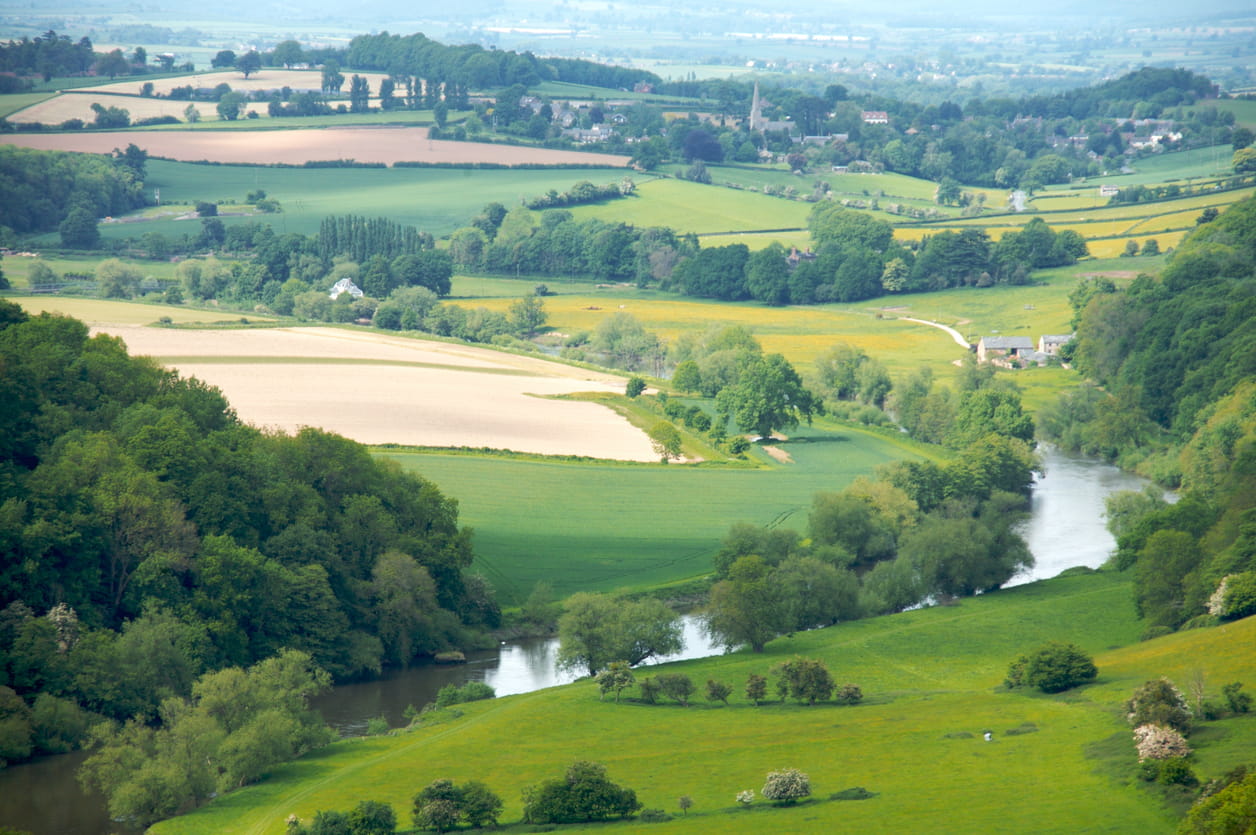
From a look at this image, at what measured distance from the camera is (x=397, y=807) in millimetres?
43781

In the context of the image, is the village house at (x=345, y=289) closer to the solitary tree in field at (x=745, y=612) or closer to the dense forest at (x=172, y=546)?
the dense forest at (x=172, y=546)

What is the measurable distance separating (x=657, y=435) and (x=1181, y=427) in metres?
33.1

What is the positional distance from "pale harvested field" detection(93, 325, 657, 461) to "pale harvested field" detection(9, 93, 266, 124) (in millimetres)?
66163

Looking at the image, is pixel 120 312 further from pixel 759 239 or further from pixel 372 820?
pixel 372 820

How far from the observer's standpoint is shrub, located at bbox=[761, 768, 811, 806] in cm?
4250

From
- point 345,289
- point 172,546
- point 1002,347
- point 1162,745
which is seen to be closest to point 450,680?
point 172,546

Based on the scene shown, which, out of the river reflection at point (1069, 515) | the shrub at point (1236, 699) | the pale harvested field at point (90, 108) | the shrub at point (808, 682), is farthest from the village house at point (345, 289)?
the shrub at point (1236, 699)

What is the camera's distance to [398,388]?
322ft

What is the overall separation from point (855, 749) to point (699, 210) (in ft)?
438

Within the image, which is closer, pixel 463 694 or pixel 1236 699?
pixel 1236 699

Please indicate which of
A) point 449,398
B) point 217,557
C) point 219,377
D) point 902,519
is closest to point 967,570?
point 902,519

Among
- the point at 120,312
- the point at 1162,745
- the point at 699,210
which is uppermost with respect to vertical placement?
the point at 1162,745

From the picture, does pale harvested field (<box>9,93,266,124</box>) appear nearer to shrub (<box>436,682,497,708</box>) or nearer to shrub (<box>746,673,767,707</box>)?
shrub (<box>436,682,497,708</box>)

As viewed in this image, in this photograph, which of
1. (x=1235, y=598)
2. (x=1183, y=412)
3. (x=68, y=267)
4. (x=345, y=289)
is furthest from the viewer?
(x=345, y=289)
